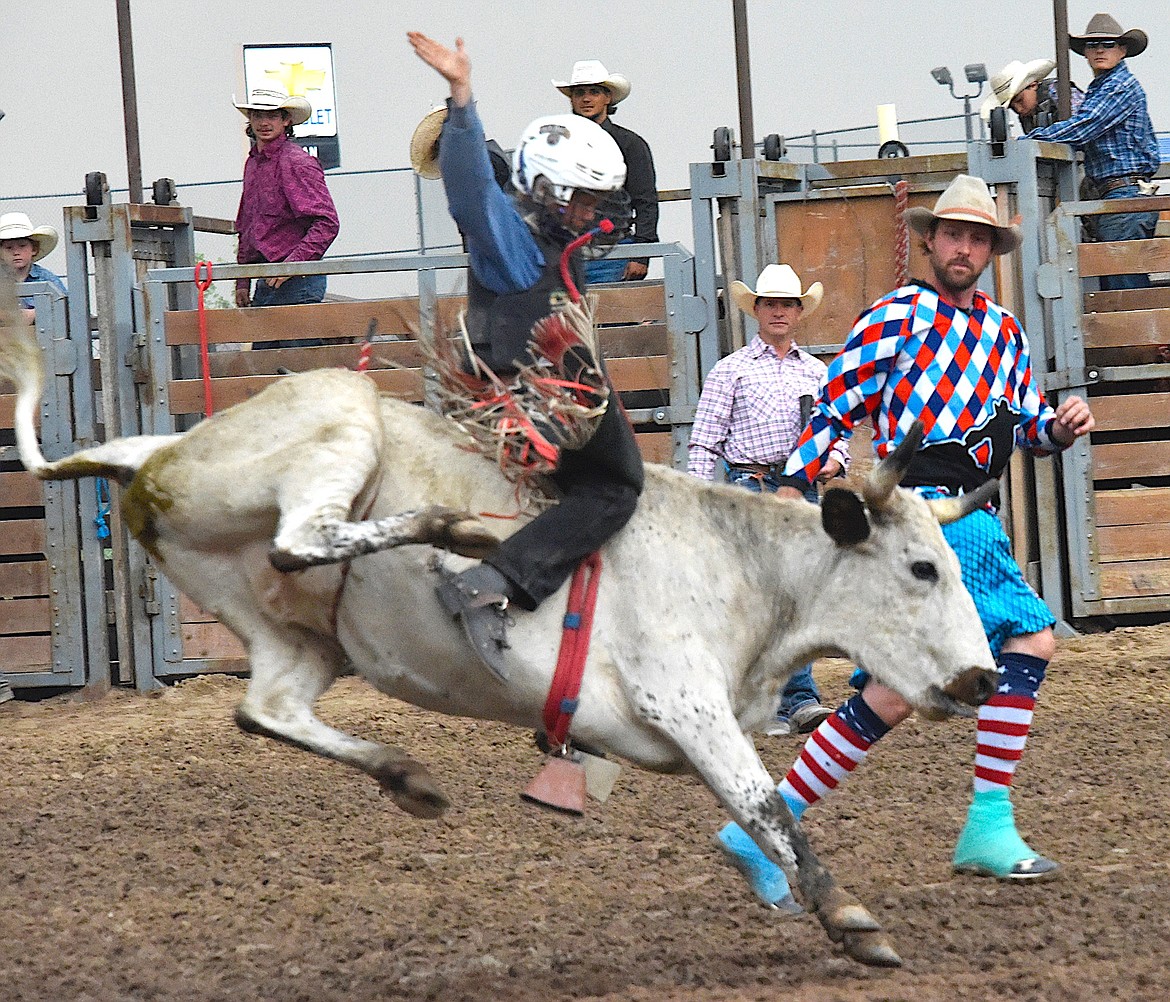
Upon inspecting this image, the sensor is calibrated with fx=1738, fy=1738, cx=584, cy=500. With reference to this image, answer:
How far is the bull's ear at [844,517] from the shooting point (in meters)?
4.15

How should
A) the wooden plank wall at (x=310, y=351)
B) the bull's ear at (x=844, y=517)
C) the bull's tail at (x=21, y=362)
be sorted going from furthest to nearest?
the wooden plank wall at (x=310, y=351) → the bull's tail at (x=21, y=362) → the bull's ear at (x=844, y=517)

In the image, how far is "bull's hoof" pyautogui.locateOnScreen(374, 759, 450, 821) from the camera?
4.09 metres

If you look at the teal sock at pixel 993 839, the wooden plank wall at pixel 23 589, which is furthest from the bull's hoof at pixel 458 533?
the wooden plank wall at pixel 23 589

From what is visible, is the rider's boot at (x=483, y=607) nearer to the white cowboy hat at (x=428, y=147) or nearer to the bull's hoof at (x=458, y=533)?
the bull's hoof at (x=458, y=533)

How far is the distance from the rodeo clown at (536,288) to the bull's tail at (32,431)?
983 millimetres

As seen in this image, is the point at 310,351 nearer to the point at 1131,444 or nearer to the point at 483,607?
the point at 1131,444

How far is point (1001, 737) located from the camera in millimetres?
4773

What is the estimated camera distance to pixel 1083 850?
16.8 feet

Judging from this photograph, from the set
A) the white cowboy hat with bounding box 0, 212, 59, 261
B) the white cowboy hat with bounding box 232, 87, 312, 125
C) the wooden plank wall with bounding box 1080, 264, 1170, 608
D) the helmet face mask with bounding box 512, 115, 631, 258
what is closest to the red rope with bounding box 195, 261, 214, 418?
the white cowboy hat with bounding box 232, 87, 312, 125

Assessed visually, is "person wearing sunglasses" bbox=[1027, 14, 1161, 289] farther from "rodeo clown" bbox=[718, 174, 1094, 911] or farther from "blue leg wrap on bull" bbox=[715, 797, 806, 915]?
"blue leg wrap on bull" bbox=[715, 797, 806, 915]

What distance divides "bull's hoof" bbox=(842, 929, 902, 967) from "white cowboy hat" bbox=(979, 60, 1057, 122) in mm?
6707

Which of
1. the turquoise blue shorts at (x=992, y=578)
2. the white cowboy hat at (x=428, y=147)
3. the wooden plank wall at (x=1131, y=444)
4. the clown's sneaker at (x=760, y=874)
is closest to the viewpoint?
the clown's sneaker at (x=760, y=874)

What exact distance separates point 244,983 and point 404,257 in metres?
4.94

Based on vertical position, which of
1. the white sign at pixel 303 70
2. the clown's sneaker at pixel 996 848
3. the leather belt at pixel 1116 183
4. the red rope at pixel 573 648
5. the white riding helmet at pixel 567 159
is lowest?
the clown's sneaker at pixel 996 848
